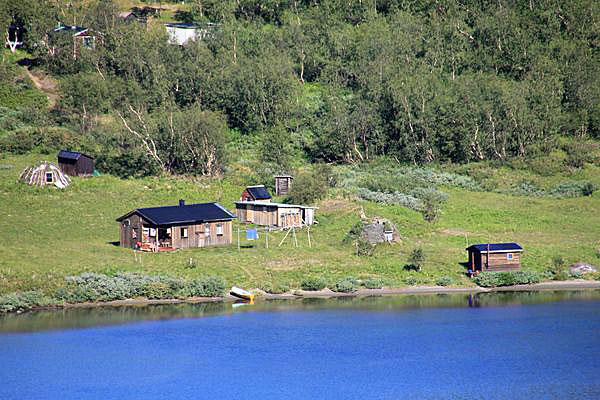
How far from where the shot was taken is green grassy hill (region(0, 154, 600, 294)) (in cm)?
7600

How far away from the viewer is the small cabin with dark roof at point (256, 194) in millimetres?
93000

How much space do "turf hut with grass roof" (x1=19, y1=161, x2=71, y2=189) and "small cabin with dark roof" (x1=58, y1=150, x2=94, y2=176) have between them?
4.15 m

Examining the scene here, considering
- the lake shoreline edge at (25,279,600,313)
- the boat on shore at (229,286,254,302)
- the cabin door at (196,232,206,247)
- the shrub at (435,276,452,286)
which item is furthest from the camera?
the cabin door at (196,232,206,247)

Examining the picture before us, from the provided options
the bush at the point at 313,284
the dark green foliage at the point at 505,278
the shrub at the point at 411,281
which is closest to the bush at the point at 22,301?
the bush at the point at 313,284

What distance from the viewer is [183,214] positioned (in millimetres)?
83000

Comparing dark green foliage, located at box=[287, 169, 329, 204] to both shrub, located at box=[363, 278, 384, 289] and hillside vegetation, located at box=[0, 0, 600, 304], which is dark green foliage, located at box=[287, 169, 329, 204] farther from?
shrub, located at box=[363, 278, 384, 289]

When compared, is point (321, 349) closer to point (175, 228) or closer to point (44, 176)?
point (175, 228)

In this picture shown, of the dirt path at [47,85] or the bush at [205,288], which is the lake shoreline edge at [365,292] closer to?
the bush at [205,288]

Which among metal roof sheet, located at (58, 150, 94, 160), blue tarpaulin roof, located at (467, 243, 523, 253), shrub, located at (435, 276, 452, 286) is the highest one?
metal roof sheet, located at (58, 150, 94, 160)

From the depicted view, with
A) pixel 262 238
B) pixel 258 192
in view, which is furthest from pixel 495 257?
pixel 258 192

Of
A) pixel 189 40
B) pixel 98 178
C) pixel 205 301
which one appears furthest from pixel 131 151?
pixel 205 301

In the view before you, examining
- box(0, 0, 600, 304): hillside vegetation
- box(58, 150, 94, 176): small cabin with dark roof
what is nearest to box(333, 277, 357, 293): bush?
box(0, 0, 600, 304): hillside vegetation

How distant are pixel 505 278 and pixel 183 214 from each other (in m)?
24.6

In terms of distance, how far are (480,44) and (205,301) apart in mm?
72447
